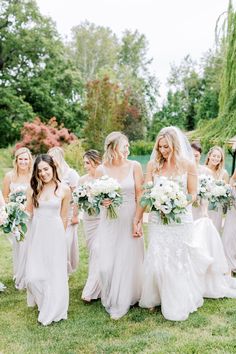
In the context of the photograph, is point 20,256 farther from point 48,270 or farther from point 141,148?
point 141,148

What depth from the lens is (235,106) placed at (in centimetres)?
1059

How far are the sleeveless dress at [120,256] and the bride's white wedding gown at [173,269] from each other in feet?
0.67

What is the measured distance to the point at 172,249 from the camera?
17.6ft

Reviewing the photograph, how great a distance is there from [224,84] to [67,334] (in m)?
7.73

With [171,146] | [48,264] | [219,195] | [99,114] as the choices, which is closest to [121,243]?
[48,264]

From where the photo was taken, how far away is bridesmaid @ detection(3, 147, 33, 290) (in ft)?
21.9

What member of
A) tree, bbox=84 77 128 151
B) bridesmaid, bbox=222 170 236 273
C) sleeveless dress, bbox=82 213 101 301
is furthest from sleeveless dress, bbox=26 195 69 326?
tree, bbox=84 77 128 151

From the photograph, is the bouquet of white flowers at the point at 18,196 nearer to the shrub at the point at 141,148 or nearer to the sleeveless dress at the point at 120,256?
the sleeveless dress at the point at 120,256

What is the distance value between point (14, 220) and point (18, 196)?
45.4 inches

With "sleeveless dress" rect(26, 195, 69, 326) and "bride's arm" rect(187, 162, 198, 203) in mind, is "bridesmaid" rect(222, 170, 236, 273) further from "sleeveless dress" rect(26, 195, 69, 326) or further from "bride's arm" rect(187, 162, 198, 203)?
"sleeveless dress" rect(26, 195, 69, 326)

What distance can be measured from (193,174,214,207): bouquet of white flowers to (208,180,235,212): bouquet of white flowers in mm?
53

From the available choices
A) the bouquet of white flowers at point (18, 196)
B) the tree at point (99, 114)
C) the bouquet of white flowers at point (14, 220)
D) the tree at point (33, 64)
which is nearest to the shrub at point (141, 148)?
the tree at point (99, 114)

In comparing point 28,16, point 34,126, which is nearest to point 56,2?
point 28,16

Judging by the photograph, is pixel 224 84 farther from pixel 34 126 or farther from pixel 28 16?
pixel 28 16
